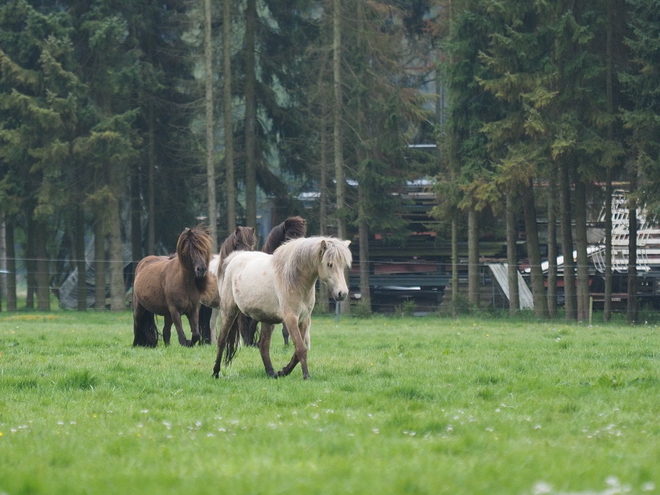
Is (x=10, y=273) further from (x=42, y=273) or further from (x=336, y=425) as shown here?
(x=336, y=425)

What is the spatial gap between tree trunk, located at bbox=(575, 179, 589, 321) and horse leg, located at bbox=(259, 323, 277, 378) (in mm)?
17340

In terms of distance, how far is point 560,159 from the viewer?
25.9 m

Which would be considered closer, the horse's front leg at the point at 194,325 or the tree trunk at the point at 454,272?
the horse's front leg at the point at 194,325

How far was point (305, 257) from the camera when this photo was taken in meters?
9.83

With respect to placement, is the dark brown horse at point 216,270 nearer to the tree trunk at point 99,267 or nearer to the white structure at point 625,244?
the tree trunk at point 99,267

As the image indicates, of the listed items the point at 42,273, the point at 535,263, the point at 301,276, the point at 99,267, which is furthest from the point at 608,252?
the point at 42,273

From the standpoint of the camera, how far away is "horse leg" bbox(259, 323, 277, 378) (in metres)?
10.2

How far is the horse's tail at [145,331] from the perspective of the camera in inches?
578

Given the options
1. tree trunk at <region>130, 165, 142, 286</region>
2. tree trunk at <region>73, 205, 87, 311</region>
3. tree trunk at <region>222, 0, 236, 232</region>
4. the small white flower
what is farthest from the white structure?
the small white flower

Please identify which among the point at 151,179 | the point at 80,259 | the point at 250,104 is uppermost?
the point at 250,104

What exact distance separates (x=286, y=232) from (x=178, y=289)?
6.33ft

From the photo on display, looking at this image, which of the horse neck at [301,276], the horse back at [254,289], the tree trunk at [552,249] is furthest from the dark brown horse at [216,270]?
the tree trunk at [552,249]

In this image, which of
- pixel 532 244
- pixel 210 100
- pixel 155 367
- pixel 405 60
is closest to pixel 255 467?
pixel 155 367

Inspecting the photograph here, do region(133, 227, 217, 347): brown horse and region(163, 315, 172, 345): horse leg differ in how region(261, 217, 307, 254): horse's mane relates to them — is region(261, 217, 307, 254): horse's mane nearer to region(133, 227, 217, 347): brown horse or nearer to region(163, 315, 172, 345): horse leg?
region(133, 227, 217, 347): brown horse
